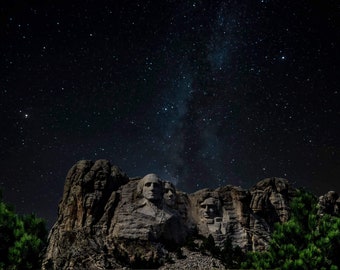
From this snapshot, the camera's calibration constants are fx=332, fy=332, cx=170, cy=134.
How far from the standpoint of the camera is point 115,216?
31344mm

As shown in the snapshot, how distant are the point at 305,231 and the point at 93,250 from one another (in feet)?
60.8

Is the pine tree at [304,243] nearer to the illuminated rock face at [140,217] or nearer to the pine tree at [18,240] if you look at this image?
the pine tree at [18,240]

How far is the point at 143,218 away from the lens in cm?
3077

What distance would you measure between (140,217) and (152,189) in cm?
302

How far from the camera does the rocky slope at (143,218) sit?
28594mm

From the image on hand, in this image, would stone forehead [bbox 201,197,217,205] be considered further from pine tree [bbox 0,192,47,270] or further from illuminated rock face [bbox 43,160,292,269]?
pine tree [bbox 0,192,47,270]

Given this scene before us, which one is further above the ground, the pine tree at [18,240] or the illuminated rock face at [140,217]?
the illuminated rock face at [140,217]

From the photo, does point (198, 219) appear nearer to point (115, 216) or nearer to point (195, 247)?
point (195, 247)

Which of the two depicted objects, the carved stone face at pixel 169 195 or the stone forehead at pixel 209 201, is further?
the stone forehead at pixel 209 201

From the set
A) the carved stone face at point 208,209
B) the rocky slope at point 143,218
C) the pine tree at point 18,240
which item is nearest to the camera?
the pine tree at point 18,240

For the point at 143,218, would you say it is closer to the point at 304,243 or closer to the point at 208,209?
the point at 208,209

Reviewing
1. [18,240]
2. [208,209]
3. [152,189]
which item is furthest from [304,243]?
[208,209]

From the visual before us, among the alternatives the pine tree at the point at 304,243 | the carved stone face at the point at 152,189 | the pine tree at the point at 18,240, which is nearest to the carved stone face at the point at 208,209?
the carved stone face at the point at 152,189

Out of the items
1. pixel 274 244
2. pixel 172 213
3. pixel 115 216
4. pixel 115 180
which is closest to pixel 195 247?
pixel 172 213
